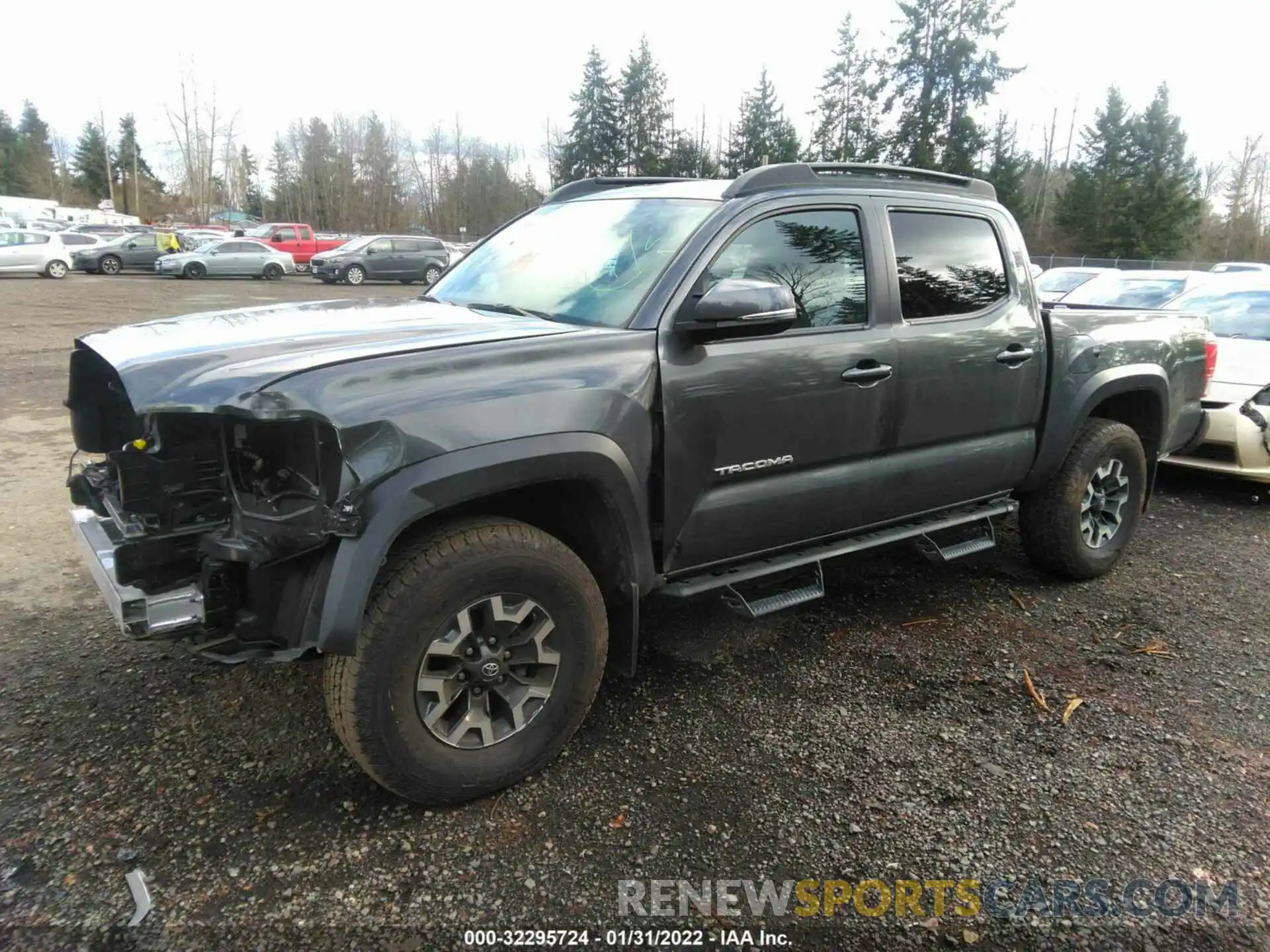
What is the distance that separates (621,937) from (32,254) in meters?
30.0

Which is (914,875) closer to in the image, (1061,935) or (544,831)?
(1061,935)

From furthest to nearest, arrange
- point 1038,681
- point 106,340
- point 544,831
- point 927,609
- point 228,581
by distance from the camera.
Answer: point 927,609, point 1038,681, point 106,340, point 544,831, point 228,581

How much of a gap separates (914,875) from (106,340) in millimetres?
3056

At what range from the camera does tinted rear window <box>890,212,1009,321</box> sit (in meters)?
3.68

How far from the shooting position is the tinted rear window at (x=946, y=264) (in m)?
3.68

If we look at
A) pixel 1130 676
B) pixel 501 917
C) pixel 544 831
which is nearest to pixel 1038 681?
pixel 1130 676

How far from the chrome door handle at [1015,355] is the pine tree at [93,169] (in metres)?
82.5

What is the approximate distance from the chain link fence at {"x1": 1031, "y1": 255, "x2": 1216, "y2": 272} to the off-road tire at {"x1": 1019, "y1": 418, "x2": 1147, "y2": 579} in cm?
3604

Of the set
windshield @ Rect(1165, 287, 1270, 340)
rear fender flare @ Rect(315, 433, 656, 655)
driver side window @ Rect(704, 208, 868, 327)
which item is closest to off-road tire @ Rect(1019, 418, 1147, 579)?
driver side window @ Rect(704, 208, 868, 327)

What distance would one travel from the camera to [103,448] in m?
3.04

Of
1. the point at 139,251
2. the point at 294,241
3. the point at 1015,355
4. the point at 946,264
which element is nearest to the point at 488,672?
the point at 946,264

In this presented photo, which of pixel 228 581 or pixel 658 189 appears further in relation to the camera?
pixel 658 189

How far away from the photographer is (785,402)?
3.18 metres

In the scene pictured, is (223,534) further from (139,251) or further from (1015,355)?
(139,251)
